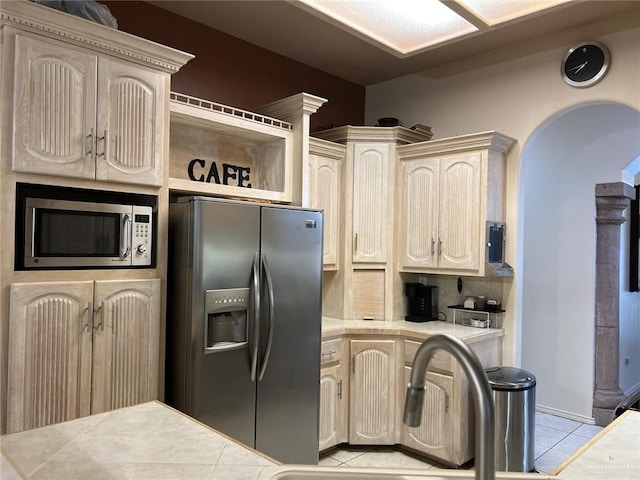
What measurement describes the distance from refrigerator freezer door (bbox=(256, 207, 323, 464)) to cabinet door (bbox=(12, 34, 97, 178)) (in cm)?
94

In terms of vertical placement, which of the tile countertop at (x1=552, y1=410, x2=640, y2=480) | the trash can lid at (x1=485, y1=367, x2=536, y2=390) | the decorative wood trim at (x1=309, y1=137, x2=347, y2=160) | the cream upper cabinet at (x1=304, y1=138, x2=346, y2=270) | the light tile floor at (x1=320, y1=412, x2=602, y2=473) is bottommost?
the light tile floor at (x1=320, y1=412, x2=602, y2=473)

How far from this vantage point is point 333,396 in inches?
132

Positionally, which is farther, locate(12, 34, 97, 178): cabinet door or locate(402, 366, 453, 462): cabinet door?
locate(402, 366, 453, 462): cabinet door

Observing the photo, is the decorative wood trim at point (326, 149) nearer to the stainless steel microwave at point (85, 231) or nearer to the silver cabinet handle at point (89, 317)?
the stainless steel microwave at point (85, 231)

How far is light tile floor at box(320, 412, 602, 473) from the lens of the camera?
3.26m

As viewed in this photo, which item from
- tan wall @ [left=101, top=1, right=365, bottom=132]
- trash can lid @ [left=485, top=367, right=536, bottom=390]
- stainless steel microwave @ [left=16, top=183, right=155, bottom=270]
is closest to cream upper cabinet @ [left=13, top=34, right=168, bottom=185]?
stainless steel microwave @ [left=16, top=183, right=155, bottom=270]

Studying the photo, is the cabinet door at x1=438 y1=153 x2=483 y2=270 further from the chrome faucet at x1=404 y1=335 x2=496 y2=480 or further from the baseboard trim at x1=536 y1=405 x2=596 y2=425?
the chrome faucet at x1=404 y1=335 x2=496 y2=480

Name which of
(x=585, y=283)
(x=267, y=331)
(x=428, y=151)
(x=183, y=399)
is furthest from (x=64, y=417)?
(x=585, y=283)

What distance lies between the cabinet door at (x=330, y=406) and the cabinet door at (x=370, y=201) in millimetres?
918

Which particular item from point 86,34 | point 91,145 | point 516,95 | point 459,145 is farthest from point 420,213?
point 86,34

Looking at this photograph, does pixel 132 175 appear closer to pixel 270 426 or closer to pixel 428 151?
pixel 270 426

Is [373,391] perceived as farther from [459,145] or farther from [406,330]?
[459,145]

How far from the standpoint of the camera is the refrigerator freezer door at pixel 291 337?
260cm

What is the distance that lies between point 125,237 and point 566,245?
3.63 meters
